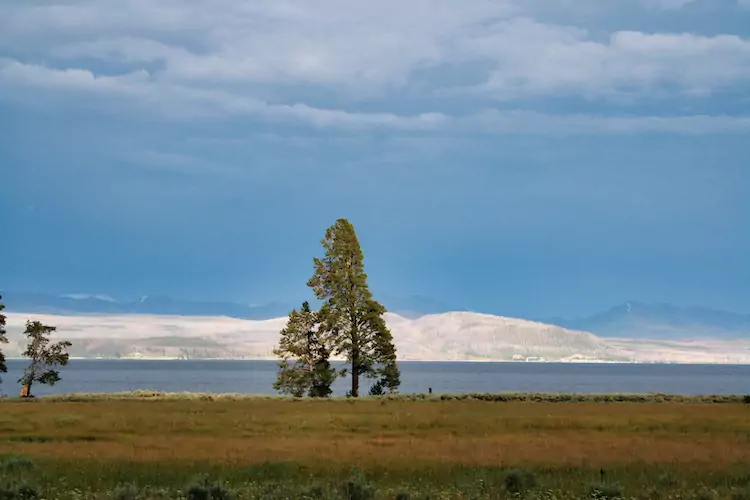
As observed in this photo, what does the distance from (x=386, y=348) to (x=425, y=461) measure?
1543 inches

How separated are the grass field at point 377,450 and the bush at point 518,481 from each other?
1.9 inches

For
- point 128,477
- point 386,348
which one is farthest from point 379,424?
point 386,348

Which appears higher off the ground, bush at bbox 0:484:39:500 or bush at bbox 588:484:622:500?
bush at bbox 588:484:622:500

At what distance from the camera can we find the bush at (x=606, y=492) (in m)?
22.4

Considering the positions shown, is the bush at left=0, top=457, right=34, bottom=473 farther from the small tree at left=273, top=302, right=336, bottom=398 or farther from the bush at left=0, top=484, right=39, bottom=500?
the small tree at left=273, top=302, right=336, bottom=398

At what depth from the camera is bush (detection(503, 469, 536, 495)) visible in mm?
23484

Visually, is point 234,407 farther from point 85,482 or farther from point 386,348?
point 85,482

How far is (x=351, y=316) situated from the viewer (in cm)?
6894

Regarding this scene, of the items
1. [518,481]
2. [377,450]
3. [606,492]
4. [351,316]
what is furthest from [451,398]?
[606,492]

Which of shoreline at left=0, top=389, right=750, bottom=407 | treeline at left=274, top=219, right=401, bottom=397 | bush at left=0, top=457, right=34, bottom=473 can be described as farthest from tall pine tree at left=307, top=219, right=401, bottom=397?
bush at left=0, top=457, right=34, bottom=473

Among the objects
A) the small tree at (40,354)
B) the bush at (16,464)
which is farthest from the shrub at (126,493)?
the small tree at (40,354)

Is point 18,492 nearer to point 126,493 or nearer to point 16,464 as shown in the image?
point 126,493

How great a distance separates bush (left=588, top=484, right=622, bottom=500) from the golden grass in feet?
18.3

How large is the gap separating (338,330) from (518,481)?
149 feet
